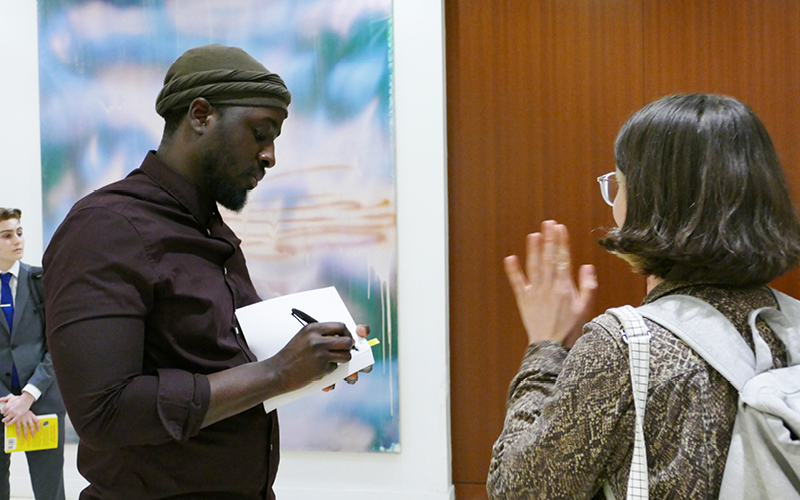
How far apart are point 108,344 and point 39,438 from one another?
2.37 metres

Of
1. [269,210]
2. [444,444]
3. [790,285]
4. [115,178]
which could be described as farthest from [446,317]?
[115,178]

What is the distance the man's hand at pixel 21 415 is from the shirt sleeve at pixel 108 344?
2242 mm

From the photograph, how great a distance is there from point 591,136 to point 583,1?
700 mm

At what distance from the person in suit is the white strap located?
2.96 metres

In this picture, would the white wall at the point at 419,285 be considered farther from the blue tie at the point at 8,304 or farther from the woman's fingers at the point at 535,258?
Answer: the woman's fingers at the point at 535,258

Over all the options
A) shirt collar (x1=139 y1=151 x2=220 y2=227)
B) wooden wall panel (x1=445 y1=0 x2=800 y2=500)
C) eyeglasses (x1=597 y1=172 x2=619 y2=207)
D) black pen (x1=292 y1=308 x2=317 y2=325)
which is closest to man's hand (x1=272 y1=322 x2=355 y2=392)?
black pen (x1=292 y1=308 x2=317 y2=325)

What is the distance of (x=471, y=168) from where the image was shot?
3.57 meters

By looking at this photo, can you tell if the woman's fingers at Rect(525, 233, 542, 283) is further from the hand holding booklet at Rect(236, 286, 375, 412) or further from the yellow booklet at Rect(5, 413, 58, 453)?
the yellow booklet at Rect(5, 413, 58, 453)

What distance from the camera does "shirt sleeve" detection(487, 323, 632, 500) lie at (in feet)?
2.99

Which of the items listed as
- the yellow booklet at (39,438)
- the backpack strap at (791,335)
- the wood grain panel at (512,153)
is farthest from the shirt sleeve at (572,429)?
the yellow booklet at (39,438)

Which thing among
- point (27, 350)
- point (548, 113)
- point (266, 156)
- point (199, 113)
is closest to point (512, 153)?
point (548, 113)

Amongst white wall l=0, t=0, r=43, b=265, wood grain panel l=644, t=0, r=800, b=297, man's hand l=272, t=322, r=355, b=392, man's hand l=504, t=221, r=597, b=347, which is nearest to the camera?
man's hand l=504, t=221, r=597, b=347

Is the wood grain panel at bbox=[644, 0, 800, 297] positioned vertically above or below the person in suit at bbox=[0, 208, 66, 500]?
above

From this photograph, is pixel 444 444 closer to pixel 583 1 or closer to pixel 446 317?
pixel 446 317
